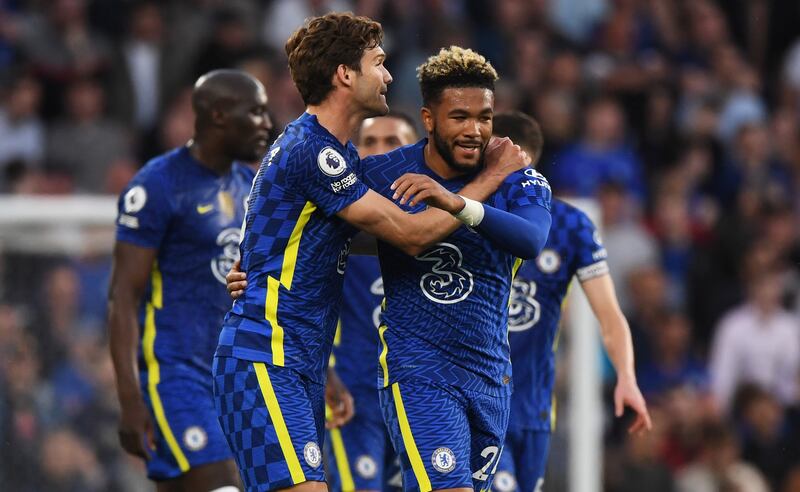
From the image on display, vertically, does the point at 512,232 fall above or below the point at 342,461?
above

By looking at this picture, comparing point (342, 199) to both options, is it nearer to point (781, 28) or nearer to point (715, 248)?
point (715, 248)

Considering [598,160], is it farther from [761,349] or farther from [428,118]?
[428,118]

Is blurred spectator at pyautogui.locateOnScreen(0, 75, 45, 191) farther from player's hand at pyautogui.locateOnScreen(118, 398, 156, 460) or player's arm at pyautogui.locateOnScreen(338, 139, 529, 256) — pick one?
player's arm at pyautogui.locateOnScreen(338, 139, 529, 256)

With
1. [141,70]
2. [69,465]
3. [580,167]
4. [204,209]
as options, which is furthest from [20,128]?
[204,209]

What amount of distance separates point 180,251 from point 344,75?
1.73m

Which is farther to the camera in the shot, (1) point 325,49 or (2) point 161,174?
(2) point 161,174

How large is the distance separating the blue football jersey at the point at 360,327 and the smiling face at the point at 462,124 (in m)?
1.73

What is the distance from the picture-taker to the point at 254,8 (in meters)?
14.1

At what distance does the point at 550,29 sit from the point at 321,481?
1001cm

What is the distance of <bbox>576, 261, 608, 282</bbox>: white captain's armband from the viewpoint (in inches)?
288

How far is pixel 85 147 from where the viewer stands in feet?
39.9

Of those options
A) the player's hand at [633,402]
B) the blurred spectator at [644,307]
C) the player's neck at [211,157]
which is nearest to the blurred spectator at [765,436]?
the blurred spectator at [644,307]

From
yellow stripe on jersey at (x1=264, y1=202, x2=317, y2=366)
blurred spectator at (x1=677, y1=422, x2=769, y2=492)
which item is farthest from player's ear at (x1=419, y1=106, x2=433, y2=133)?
blurred spectator at (x1=677, y1=422, x2=769, y2=492)

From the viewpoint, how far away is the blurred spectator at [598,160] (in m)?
13.5
